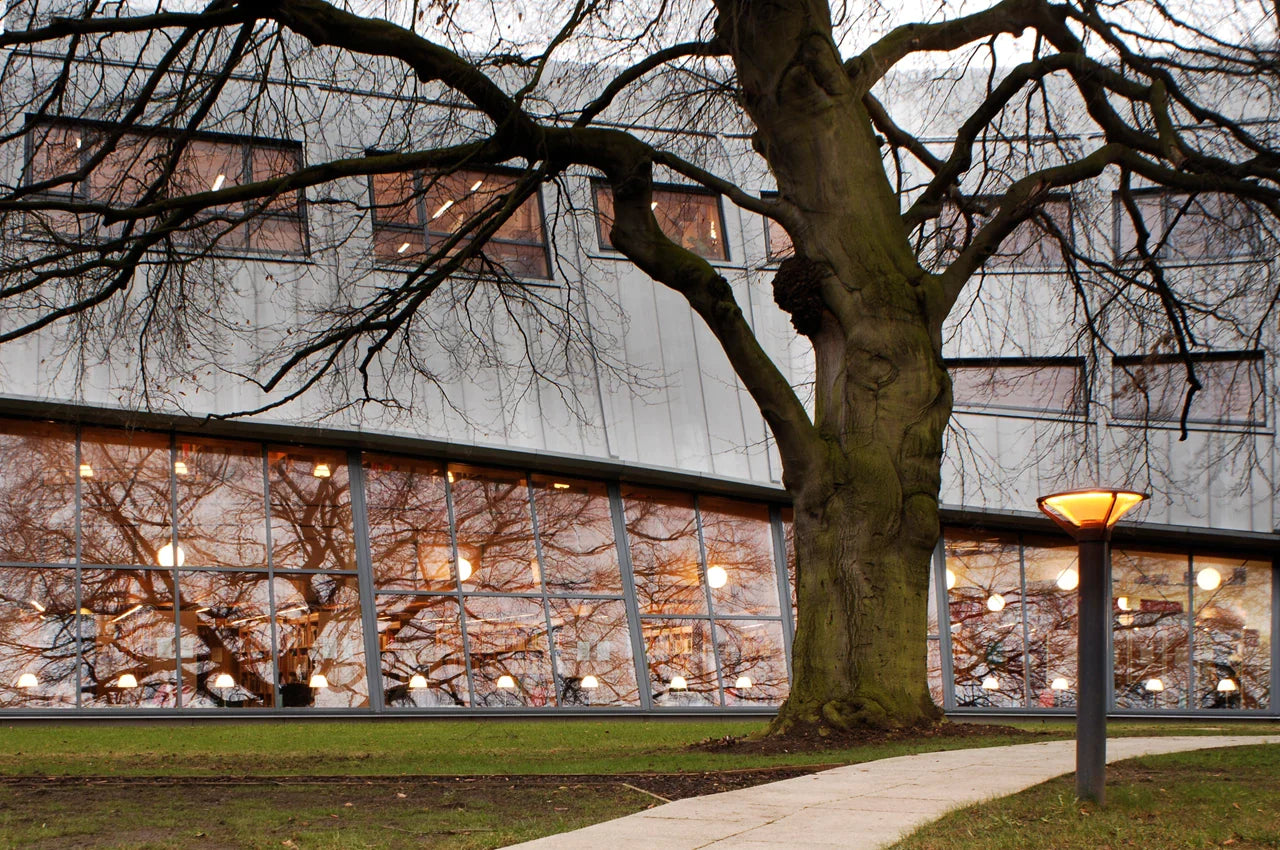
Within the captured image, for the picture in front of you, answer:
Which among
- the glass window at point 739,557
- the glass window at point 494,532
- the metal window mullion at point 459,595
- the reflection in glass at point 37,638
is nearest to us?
the reflection in glass at point 37,638

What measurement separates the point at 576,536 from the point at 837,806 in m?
11.7

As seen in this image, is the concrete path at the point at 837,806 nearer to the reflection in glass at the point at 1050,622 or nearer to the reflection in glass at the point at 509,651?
the reflection in glass at the point at 509,651

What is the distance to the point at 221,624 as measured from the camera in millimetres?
15727

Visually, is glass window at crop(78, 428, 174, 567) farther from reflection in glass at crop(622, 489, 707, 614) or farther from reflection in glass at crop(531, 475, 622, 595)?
reflection in glass at crop(622, 489, 707, 614)

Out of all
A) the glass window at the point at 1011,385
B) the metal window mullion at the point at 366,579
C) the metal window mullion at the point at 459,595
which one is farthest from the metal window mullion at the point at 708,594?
the metal window mullion at the point at 366,579

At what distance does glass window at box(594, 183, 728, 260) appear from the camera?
19141 mm

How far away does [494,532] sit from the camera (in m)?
17.5

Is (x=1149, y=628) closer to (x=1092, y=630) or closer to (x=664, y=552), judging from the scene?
(x=664, y=552)

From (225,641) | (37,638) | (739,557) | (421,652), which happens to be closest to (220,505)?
(225,641)

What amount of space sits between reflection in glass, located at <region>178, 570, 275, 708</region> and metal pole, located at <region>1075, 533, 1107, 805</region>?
38.2 ft

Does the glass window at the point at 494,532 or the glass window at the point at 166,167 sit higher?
the glass window at the point at 166,167

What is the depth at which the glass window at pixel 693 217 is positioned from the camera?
62.8 feet

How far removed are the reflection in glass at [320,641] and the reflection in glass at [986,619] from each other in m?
9.21

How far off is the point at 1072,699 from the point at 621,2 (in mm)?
13912
